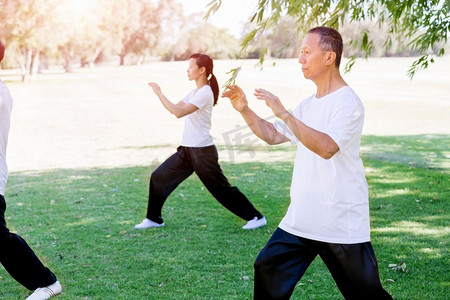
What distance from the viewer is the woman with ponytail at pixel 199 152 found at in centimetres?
632

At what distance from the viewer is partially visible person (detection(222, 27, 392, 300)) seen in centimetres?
307

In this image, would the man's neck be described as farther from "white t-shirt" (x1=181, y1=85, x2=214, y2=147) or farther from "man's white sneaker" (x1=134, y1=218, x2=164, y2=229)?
"man's white sneaker" (x1=134, y1=218, x2=164, y2=229)

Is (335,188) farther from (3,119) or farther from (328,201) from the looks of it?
(3,119)

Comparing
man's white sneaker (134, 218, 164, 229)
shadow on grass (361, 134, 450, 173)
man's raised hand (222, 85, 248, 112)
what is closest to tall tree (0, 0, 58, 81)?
shadow on grass (361, 134, 450, 173)

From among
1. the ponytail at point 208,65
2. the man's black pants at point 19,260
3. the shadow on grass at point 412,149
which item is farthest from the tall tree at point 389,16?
the shadow on grass at point 412,149

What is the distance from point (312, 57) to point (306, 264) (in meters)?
1.16

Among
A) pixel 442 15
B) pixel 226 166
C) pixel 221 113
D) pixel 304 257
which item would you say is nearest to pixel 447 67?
pixel 221 113

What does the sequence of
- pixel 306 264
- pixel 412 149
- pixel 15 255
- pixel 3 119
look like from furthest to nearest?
pixel 412 149
pixel 15 255
pixel 3 119
pixel 306 264

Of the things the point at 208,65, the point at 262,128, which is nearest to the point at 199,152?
the point at 208,65

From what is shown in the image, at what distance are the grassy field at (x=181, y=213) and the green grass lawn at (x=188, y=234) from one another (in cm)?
2

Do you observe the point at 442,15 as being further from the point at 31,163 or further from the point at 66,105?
the point at 66,105

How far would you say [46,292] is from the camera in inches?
180

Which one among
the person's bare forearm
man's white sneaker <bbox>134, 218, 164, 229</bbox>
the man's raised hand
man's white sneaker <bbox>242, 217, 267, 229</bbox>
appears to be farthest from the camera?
man's white sneaker <bbox>134, 218, 164, 229</bbox>

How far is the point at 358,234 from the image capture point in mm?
3100
